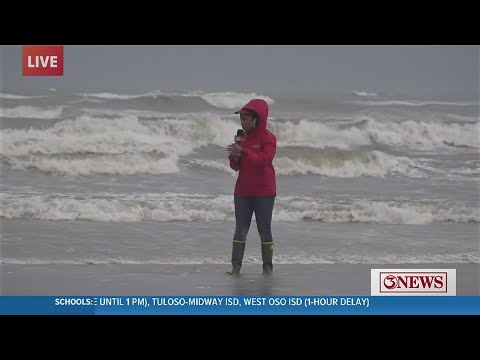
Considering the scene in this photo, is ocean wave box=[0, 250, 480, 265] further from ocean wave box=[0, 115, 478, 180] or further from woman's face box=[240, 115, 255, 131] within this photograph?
ocean wave box=[0, 115, 478, 180]

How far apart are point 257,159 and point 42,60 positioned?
2219mm

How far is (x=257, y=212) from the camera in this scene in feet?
30.3

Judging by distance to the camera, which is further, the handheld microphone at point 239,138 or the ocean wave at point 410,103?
the ocean wave at point 410,103

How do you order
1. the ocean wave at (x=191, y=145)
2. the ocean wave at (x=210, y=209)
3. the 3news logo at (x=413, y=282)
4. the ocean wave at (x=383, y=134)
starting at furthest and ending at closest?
the ocean wave at (x=383, y=134) < the ocean wave at (x=191, y=145) < the ocean wave at (x=210, y=209) < the 3news logo at (x=413, y=282)

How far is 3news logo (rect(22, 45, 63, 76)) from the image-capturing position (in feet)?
30.1

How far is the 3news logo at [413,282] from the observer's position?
341 inches

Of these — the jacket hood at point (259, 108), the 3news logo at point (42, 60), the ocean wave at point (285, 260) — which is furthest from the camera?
the ocean wave at point (285, 260)

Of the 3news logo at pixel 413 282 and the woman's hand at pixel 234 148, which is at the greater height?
the woman's hand at pixel 234 148

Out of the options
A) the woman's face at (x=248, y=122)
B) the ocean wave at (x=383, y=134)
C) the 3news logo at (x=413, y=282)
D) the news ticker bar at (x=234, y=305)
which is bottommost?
the news ticker bar at (x=234, y=305)

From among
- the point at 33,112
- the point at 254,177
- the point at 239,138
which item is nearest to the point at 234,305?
the point at 254,177

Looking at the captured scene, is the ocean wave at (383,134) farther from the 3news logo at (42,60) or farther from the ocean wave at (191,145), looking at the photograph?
the 3news logo at (42,60)

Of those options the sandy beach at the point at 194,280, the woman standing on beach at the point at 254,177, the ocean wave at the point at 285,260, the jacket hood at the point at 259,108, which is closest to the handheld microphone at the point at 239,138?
the woman standing on beach at the point at 254,177

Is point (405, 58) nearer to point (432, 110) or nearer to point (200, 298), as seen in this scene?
point (432, 110)

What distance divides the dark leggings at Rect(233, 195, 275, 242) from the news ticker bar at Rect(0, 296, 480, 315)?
88 centimetres
